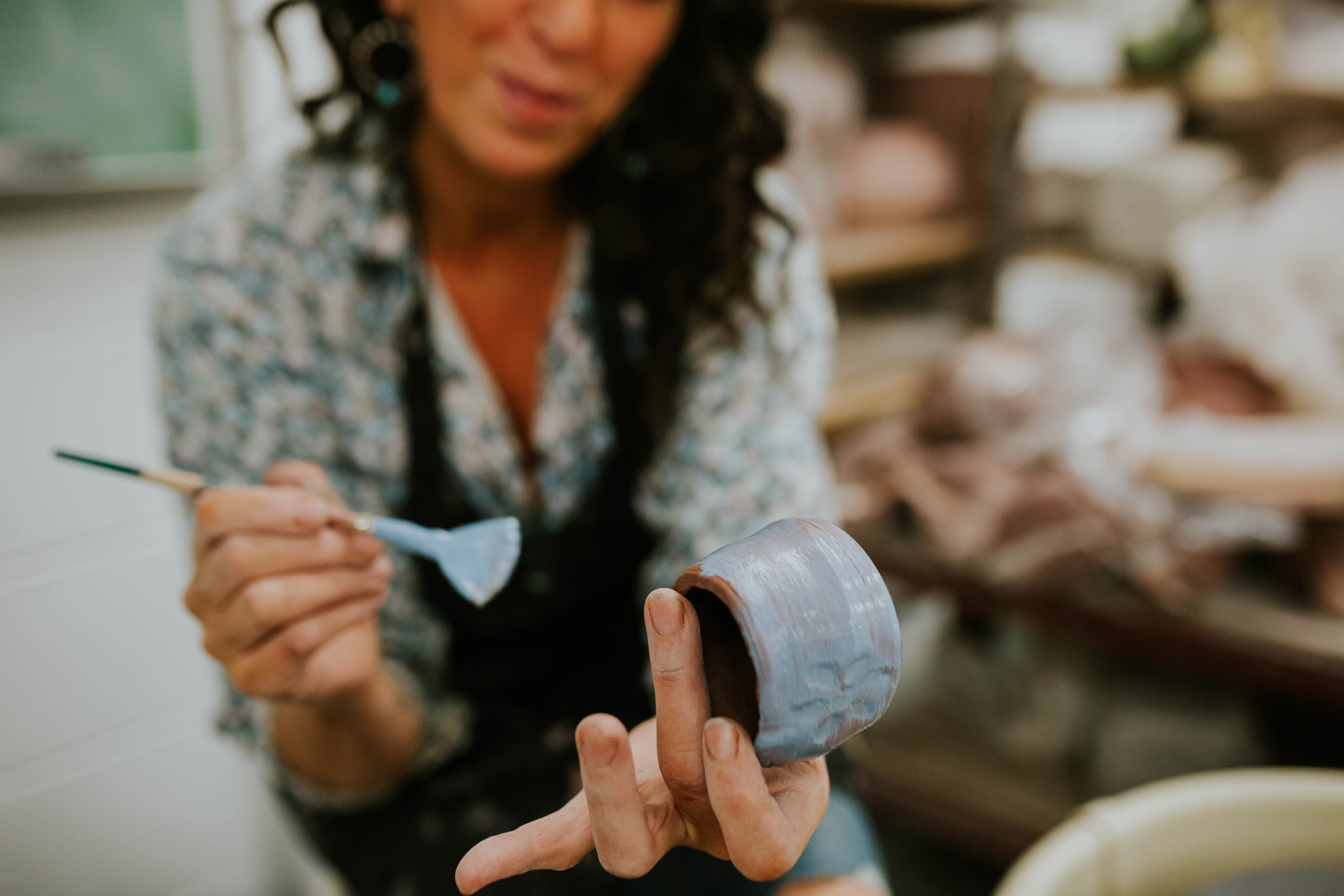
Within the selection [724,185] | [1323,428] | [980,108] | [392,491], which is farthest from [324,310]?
[980,108]

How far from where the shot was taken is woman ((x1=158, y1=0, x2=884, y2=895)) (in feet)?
1.40

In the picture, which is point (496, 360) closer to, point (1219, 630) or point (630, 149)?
point (630, 149)

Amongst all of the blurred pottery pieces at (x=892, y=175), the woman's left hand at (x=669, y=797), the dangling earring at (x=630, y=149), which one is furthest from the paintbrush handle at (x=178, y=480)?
the blurred pottery pieces at (x=892, y=175)

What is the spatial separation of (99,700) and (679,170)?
52 centimetres

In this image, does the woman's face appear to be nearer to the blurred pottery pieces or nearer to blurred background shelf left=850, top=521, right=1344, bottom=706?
blurred background shelf left=850, top=521, right=1344, bottom=706

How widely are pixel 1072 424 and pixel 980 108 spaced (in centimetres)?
79

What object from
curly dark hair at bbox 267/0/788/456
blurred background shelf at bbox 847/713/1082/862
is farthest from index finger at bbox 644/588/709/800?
blurred background shelf at bbox 847/713/1082/862

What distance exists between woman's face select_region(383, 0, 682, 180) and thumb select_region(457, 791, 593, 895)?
0.41 m

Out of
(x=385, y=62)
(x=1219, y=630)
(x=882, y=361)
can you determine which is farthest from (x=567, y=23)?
(x=882, y=361)

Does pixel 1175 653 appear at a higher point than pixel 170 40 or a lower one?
lower

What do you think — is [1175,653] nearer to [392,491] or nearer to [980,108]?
[392,491]

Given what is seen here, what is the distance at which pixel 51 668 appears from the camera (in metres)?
0.25

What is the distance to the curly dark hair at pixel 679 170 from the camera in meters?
0.63

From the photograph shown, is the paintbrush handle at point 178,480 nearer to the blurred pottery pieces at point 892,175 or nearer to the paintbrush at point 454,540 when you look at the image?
the paintbrush at point 454,540
